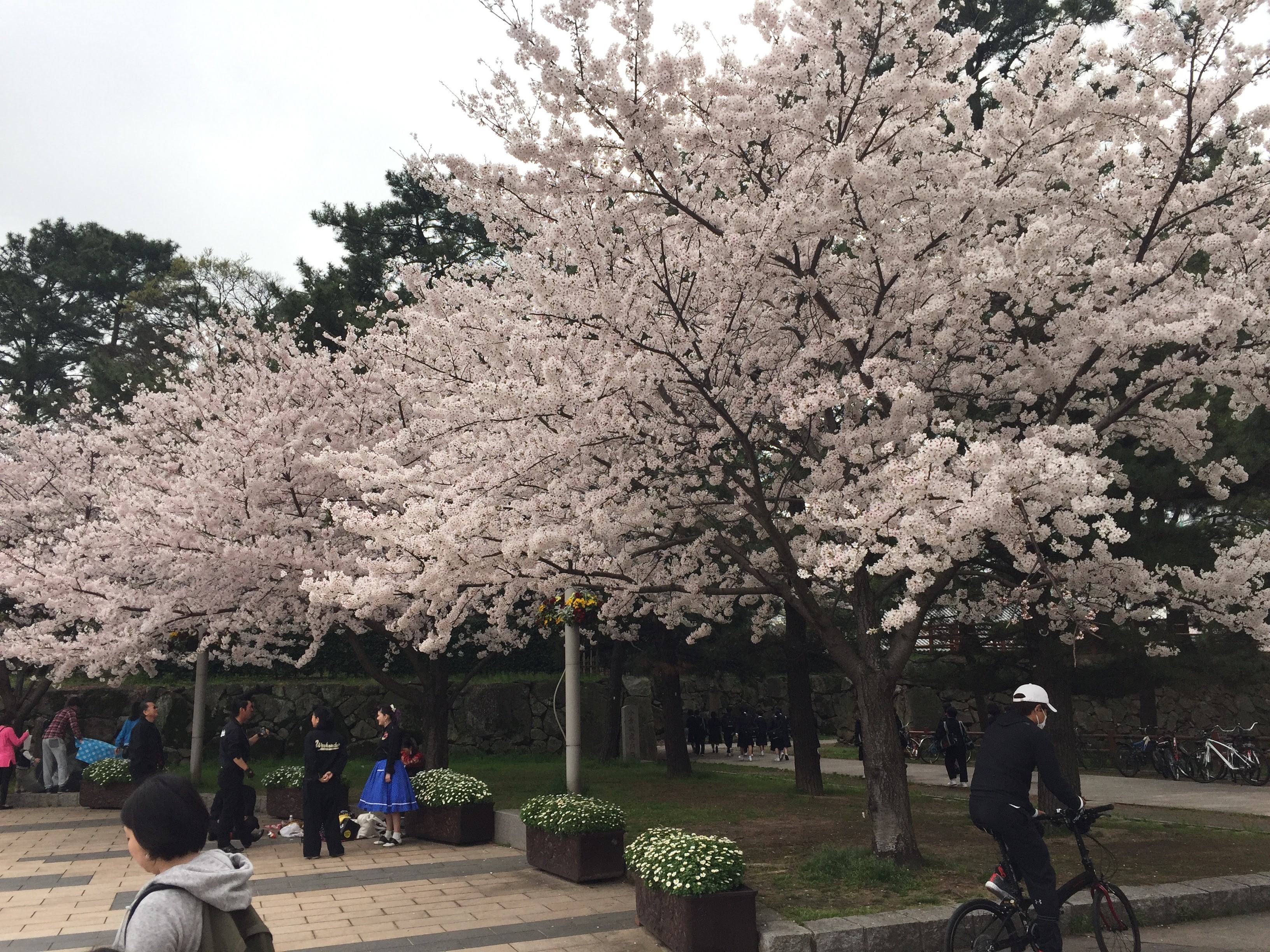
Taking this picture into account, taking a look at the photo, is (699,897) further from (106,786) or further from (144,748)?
(106,786)

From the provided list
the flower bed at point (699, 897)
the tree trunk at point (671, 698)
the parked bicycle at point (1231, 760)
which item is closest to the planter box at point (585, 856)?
the flower bed at point (699, 897)

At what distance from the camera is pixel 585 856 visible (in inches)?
356

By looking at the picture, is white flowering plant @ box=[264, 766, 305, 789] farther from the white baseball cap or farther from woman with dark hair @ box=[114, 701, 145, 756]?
the white baseball cap

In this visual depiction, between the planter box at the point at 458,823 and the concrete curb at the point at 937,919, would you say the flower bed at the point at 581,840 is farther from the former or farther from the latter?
the concrete curb at the point at 937,919

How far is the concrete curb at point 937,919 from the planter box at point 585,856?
2237 mm

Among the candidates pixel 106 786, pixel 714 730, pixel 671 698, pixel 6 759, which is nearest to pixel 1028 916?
pixel 671 698

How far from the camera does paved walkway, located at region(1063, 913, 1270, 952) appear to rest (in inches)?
262

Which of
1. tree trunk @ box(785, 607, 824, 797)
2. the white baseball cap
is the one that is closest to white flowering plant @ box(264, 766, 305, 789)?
tree trunk @ box(785, 607, 824, 797)

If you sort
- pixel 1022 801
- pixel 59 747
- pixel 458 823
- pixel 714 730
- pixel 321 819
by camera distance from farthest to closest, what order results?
pixel 714 730
pixel 59 747
pixel 458 823
pixel 321 819
pixel 1022 801

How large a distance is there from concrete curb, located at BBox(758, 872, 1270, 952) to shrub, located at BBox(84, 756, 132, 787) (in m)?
13.1

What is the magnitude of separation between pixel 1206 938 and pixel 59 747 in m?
18.1

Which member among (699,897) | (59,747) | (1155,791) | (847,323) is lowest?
(1155,791)

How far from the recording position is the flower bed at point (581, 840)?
9.06 meters

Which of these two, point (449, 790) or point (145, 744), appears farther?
point (145, 744)
